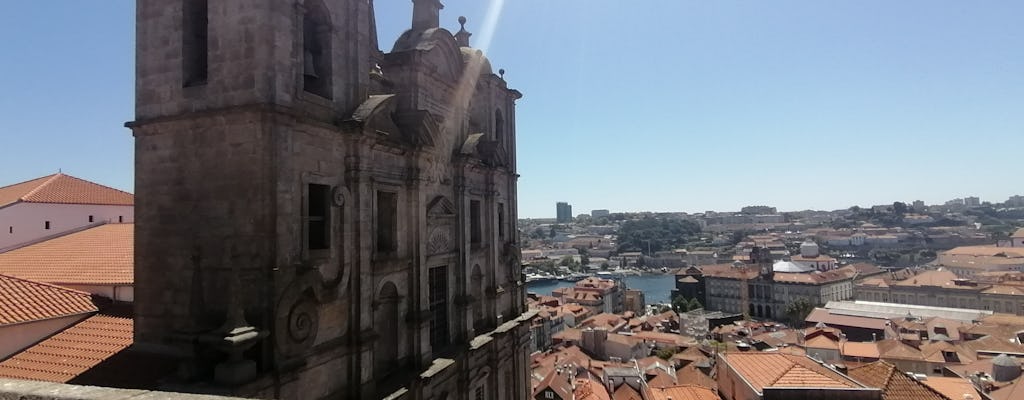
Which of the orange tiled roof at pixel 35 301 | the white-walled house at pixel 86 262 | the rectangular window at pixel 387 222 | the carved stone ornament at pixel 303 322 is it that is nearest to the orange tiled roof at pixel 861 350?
the rectangular window at pixel 387 222

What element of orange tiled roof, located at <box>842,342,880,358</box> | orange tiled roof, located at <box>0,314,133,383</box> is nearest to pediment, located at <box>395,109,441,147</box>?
orange tiled roof, located at <box>0,314,133,383</box>

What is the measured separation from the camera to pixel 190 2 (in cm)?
1167

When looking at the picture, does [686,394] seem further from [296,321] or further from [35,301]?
[35,301]

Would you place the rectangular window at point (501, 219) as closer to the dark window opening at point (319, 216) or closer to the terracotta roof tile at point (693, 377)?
the dark window opening at point (319, 216)

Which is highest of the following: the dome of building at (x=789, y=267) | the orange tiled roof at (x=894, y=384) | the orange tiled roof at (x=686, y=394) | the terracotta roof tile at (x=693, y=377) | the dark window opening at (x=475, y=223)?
the dark window opening at (x=475, y=223)

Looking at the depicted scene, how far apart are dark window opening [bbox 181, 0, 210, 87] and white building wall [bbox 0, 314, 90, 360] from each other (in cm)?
703

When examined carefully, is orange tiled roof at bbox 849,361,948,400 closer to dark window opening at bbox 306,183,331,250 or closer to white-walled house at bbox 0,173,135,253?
dark window opening at bbox 306,183,331,250

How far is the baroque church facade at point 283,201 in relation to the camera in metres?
10.3

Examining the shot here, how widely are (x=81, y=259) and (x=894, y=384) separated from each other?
31.1 meters

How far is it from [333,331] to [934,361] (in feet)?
175

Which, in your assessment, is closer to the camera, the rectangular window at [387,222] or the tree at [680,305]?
the rectangular window at [387,222]

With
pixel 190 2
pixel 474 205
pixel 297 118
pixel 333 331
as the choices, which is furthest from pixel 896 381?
pixel 190 2

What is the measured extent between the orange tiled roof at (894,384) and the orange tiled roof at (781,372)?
8.86 feet

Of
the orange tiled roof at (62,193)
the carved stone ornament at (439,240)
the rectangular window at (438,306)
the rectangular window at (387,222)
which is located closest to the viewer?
the rectangular window at (387,222)
